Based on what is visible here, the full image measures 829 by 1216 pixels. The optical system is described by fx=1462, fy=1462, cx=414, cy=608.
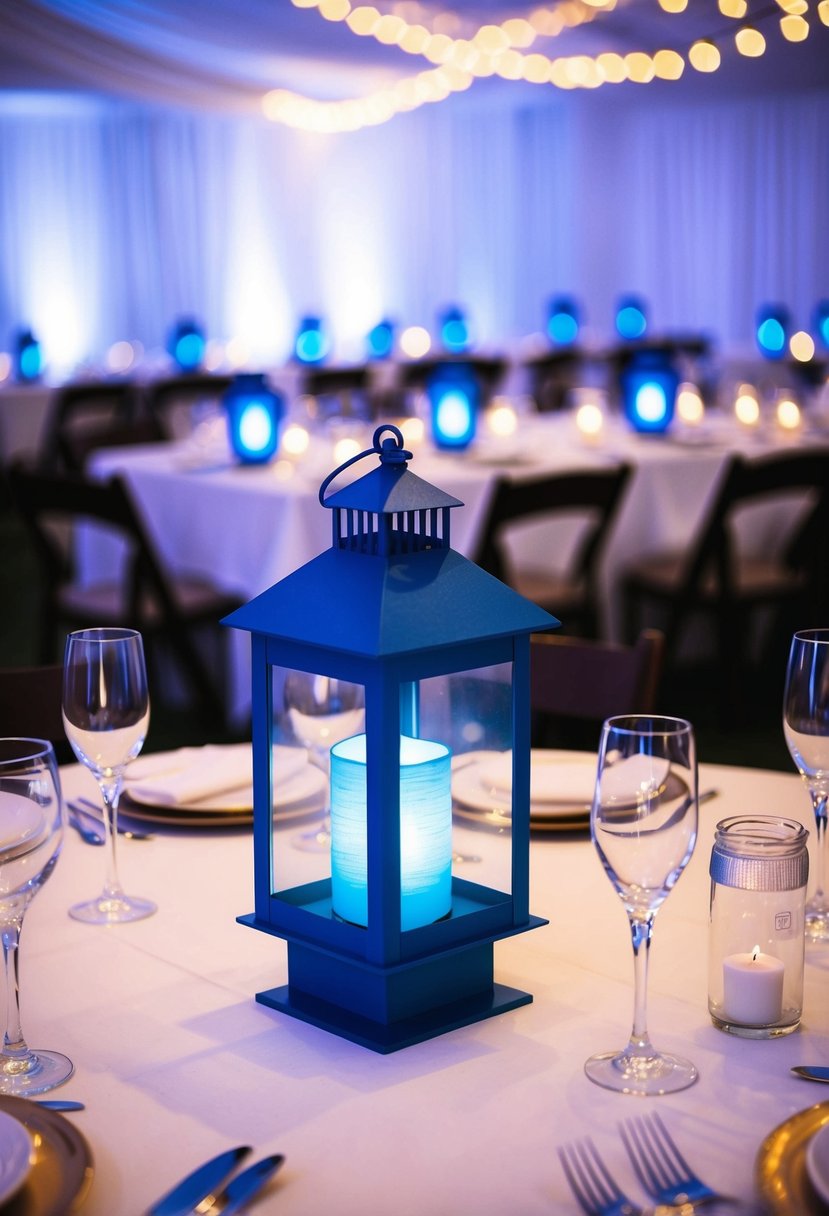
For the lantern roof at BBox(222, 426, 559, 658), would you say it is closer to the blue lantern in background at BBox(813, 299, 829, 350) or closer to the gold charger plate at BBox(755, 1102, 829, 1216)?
the gold charger plate at BBox(755, 1102, 829, 1216)

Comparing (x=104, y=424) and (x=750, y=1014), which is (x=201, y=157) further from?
(x=750, y=1014)

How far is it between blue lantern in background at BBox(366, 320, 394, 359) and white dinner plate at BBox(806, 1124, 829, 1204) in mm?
8645

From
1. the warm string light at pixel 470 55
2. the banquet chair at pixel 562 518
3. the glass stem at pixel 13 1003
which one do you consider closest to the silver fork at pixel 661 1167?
the glass stem at pixel 13 1003

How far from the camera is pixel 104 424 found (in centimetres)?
829

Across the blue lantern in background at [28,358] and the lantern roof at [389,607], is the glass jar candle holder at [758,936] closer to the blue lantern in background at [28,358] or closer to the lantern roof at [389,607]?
the lantern roof at [389,607]

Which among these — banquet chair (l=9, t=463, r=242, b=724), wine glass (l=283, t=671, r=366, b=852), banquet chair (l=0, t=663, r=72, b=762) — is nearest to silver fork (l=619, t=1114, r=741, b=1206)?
wine glass (l=283, t=671, r=366, b=852)

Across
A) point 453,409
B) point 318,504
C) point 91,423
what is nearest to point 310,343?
point 91,423

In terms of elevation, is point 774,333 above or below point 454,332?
below

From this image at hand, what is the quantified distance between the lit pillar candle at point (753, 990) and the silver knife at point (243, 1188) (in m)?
0.39

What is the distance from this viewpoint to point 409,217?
13.8 metres

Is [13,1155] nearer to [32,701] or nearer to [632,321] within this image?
[32,701]

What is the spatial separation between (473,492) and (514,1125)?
10.7ft

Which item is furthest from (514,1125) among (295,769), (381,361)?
(381,361)

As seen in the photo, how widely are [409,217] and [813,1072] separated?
1334 cm
